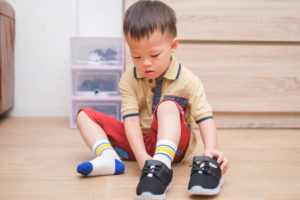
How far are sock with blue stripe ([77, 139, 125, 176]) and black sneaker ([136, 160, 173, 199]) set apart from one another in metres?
0.16

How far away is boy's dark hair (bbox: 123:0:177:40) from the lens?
0.90 m

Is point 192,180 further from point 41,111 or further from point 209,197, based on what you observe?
point 41,111

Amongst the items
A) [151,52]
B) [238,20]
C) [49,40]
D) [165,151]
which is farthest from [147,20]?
[49,40]

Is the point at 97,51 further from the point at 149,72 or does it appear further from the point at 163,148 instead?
the point at 163,148

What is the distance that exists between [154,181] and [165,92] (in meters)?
0.32

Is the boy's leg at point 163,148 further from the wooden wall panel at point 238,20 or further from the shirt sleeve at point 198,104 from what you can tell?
the wooden wall panel at point 238,20

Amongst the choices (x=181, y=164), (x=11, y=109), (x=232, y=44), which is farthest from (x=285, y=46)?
(x=11, y=109)

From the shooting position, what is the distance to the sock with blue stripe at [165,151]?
0.85 m

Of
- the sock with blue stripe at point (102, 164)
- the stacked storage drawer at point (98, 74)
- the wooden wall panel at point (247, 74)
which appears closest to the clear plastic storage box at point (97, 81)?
the stacked storage drawer at point (98, 74)

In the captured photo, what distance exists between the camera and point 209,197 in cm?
78

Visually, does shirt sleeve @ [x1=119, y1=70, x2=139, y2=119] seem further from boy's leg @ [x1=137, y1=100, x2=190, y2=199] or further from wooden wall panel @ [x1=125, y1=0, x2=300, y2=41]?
wooden wall panel @ [x1=125, y1=0, x2=300, y2=41]

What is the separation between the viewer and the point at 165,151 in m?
0.86

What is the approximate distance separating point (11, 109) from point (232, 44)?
1222 mm

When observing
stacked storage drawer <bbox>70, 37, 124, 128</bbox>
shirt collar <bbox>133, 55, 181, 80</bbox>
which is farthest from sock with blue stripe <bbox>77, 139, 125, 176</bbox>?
stacked storage drawer <bbox>70, 37, 124, 128</bbox>
